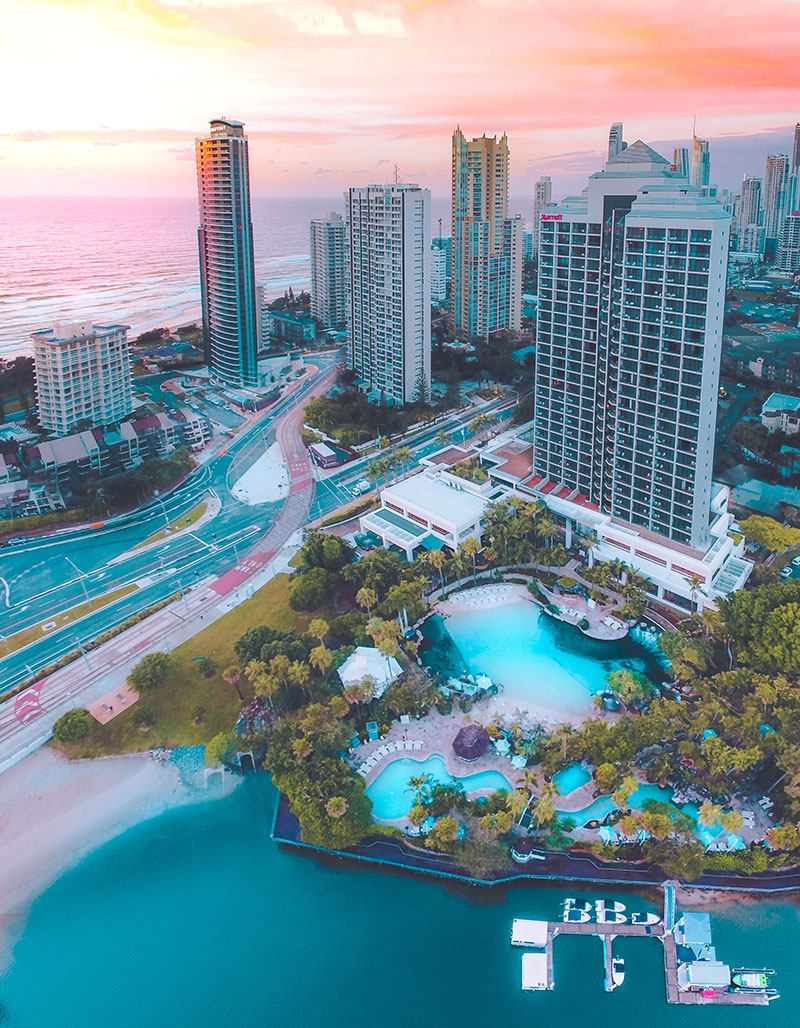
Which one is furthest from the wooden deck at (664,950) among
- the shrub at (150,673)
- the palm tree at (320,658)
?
the shrub at (150,673)

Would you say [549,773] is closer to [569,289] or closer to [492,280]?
[569,289]

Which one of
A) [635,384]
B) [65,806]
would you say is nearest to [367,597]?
[65,806]

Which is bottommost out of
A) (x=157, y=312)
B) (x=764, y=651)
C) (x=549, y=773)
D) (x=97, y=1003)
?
(x=97, y=1003)

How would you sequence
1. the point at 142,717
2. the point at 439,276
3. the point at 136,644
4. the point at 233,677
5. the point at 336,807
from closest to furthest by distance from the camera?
the point at 336,807
the point at 142,717
the point at 233,677
the point at 136,644
the point at 439,276

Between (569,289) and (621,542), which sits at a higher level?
(569,289)

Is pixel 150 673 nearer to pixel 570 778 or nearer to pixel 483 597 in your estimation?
pixel 483 597

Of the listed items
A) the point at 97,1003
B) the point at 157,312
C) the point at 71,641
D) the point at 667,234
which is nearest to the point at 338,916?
the point at 97,1003
